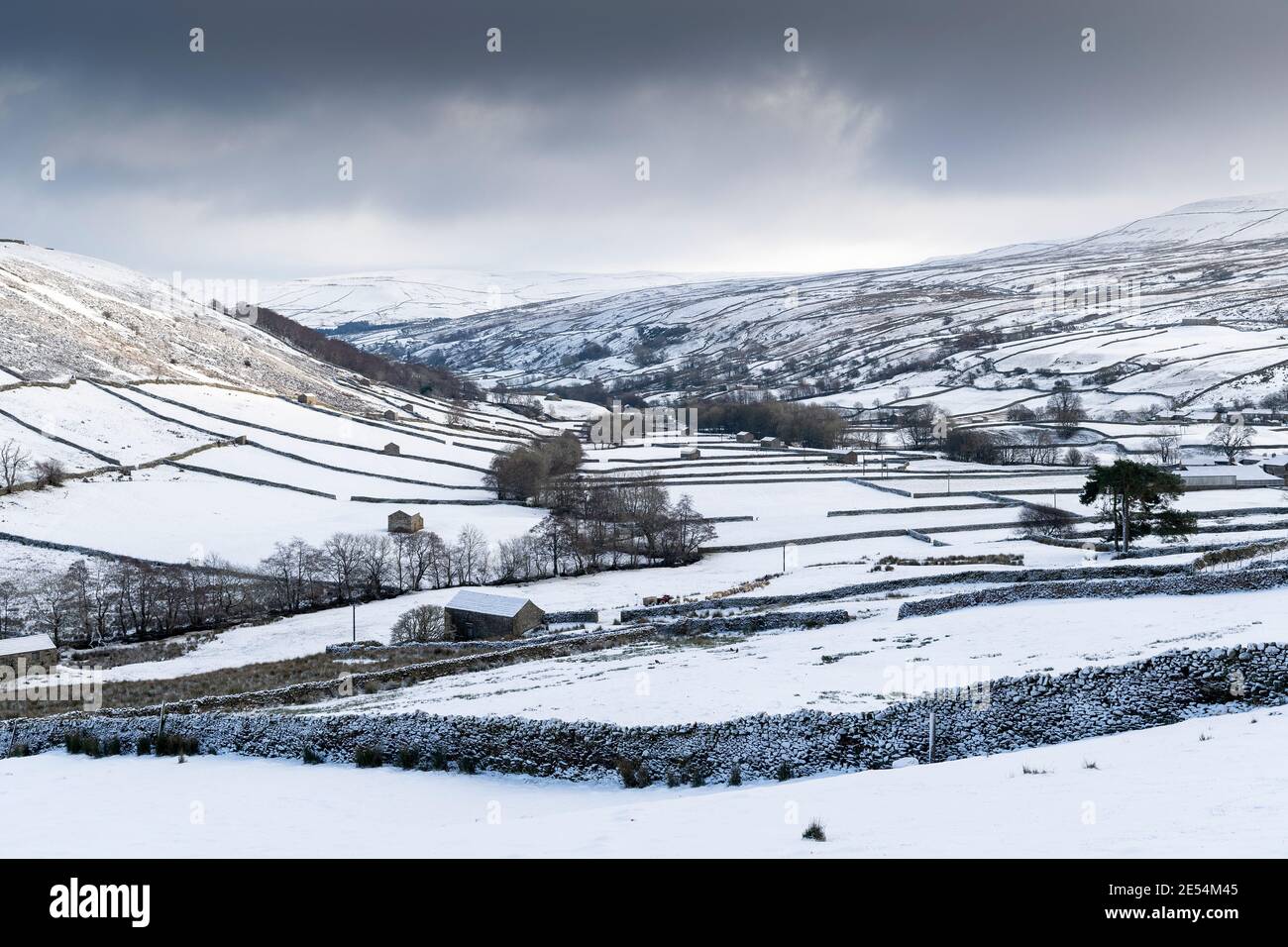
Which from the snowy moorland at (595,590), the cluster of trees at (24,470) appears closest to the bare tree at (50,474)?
the cluster of trees at (24,470)

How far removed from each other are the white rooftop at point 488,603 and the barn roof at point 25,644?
1524cm

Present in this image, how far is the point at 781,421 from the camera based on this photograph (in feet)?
348

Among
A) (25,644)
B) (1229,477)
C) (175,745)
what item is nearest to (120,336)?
(25,644)

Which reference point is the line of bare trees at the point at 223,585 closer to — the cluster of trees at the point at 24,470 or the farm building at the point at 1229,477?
the cluster of trees at the point at 24,470

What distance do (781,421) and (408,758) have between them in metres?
93.6

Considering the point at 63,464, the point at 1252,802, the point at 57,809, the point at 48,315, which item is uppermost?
the point at 48,315

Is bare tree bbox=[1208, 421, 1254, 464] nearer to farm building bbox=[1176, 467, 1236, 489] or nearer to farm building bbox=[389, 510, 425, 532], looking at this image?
farm building bbox=[1176, 467, 1236, 489]

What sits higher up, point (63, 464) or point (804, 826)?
point (63, 464)

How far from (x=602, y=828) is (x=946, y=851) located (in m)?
3.91

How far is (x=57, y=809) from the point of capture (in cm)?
1427

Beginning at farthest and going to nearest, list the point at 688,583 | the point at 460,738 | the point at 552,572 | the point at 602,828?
Answer: the point at 552,572 → the point at 688,583 → the point at 460,738 → the point at 602,828
